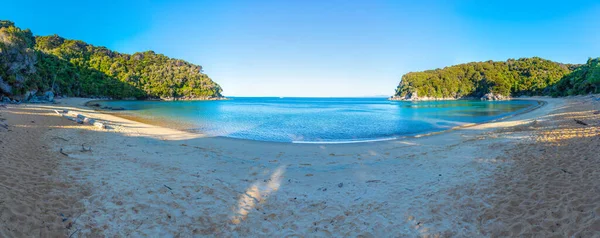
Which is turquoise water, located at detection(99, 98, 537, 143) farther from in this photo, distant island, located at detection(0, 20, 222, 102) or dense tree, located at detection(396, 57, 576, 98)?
dense tree, located at detection(396, 57, 576, 98)

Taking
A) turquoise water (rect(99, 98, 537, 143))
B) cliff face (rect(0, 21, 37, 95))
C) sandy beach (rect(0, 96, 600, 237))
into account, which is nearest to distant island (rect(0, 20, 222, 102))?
cliff face (rect(0, 21, 37, 95))

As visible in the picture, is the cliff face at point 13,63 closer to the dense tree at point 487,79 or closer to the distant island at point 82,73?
the distant island at point 82,73

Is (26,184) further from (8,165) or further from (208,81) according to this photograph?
(208,81)

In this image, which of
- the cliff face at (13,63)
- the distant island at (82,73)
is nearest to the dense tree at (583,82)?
the cliff face at (13,63)

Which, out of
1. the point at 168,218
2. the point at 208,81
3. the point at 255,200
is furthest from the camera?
the point at 208,81

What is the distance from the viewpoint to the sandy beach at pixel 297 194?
4.32 meters

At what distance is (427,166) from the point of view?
29.8ft

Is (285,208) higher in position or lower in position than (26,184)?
lower

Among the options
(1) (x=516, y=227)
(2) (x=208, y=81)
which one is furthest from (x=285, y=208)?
(2) (x=208, y=81)

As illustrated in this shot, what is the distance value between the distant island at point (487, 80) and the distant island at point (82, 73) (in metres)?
132

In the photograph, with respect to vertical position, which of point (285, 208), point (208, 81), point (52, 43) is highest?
point (52, 43)

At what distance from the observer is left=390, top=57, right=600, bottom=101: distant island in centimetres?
12660

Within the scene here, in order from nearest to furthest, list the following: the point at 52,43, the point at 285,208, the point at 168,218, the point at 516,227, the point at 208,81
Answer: the point at 516,227
the point at 168,218
the point at 285,208
the point at 52,43
the point at 208,81

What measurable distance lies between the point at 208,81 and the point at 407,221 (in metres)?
173
